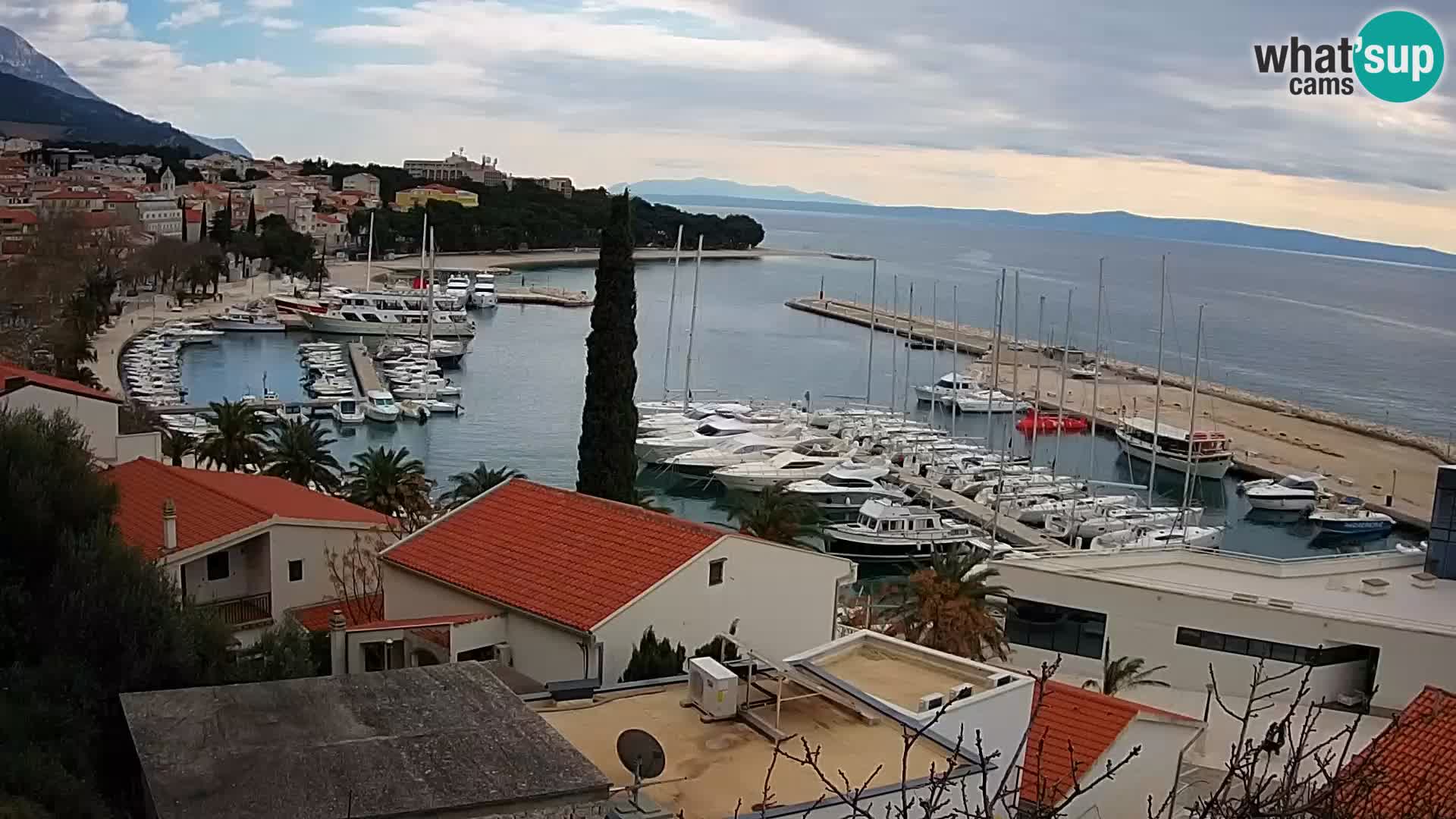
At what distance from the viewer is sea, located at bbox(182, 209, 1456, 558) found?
1449 inches

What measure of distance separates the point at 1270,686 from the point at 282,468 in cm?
1639

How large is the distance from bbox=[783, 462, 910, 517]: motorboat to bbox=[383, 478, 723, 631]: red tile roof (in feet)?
58.7

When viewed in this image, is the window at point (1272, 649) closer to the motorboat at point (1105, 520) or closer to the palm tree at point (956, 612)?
the palm tree at point (956, 612)

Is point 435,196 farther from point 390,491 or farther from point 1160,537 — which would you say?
point 390,491

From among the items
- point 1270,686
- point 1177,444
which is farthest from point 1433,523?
point 1177,444

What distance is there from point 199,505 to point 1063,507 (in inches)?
856

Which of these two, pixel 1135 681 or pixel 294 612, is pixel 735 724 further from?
pixel 1135 681

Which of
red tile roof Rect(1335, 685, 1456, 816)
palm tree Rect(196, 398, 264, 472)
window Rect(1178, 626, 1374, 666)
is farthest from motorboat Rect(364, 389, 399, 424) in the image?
red tile roof Rect(1335, 685, 1456, 816)

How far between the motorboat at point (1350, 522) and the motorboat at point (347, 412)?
28489 millimetres

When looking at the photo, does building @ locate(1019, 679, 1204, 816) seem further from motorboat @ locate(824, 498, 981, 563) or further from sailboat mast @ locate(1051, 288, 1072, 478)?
sailboat mast @ locate(1051, 288, 1072, 478)

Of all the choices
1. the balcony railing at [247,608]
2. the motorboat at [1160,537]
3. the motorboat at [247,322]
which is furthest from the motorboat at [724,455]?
the motorboat at [247,322]

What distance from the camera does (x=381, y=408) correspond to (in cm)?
3872

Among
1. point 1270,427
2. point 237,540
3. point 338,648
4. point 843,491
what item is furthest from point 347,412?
point 1270,427

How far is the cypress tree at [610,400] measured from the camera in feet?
62.8
